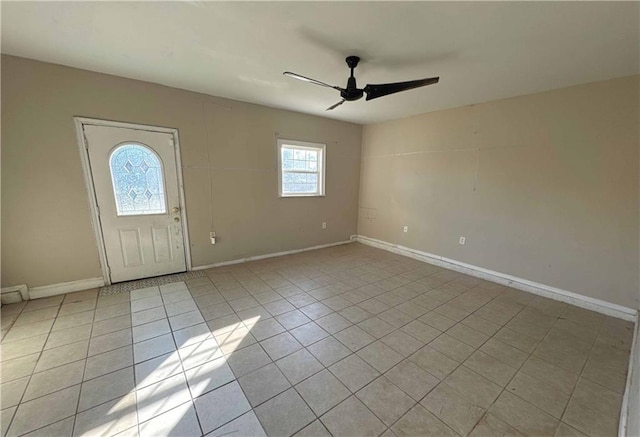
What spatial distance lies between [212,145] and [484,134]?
12.9ft

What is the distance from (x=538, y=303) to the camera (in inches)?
116

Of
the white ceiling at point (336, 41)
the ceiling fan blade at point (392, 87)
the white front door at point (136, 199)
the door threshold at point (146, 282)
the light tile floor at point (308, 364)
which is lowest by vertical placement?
the light tile floor at point (308, 364)

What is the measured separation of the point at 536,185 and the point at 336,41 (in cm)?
302

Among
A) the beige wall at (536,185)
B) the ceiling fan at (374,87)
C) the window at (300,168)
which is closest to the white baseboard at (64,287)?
the window at (300,168)

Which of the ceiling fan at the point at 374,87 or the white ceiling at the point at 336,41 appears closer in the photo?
the white ceiling at the point at 336,41

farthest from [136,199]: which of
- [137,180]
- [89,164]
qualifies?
[89,164]

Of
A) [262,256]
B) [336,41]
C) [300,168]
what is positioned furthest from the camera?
[300,168]

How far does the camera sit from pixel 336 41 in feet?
6.77

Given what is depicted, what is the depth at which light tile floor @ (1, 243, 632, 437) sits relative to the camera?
148cm

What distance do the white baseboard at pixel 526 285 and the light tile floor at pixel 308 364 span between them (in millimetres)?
198

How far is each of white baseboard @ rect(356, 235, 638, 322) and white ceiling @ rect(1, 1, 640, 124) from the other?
7.90 feet

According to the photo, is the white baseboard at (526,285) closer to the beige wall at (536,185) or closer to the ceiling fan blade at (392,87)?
the beige wall at (536,185)

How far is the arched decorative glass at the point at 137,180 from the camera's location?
3.06 metres

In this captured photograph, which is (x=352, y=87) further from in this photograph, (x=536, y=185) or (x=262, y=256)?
(x=262, y=256)
